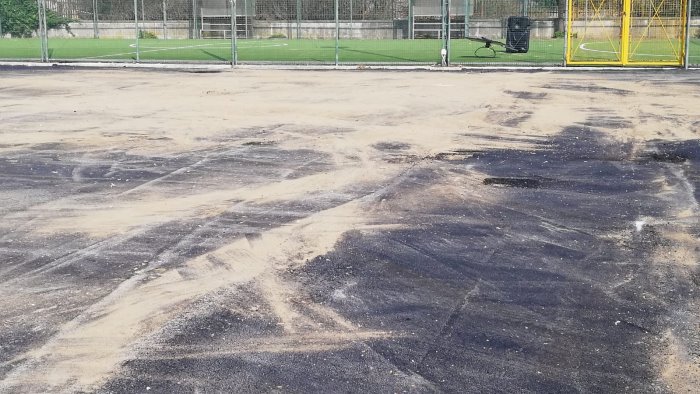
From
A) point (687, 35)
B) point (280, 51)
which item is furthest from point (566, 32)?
point (280, 51)

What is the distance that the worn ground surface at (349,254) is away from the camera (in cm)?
557

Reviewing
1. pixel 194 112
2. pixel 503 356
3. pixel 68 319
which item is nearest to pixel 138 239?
pixel 68 319

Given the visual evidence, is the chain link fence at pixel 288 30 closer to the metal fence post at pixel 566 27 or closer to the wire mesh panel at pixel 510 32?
the wire mesh panel at pixel 510 32

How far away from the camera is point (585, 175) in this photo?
450 inches

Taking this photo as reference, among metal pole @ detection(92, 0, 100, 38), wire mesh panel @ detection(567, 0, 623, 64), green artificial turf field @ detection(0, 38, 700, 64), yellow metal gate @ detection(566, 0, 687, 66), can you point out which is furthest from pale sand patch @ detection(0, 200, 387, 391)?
metal pole @ detection(92, 0, 100, 38)

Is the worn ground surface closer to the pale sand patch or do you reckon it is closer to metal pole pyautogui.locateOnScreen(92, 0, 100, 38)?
the pale sand patch

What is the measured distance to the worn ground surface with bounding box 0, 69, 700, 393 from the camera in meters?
5.57

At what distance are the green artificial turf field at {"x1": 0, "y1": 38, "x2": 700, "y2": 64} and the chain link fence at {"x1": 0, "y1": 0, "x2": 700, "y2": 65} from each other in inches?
1.8

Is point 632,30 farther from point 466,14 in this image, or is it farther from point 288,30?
point 288,30

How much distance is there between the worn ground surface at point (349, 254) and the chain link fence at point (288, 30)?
18.7 metres

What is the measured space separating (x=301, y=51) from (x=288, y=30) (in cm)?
813

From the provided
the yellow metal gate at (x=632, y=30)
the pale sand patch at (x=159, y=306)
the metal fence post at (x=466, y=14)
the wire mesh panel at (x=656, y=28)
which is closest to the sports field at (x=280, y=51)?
the metal fence post at (x=466, y=14)

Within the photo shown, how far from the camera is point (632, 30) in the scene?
3388cm

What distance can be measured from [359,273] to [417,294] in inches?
26.7
